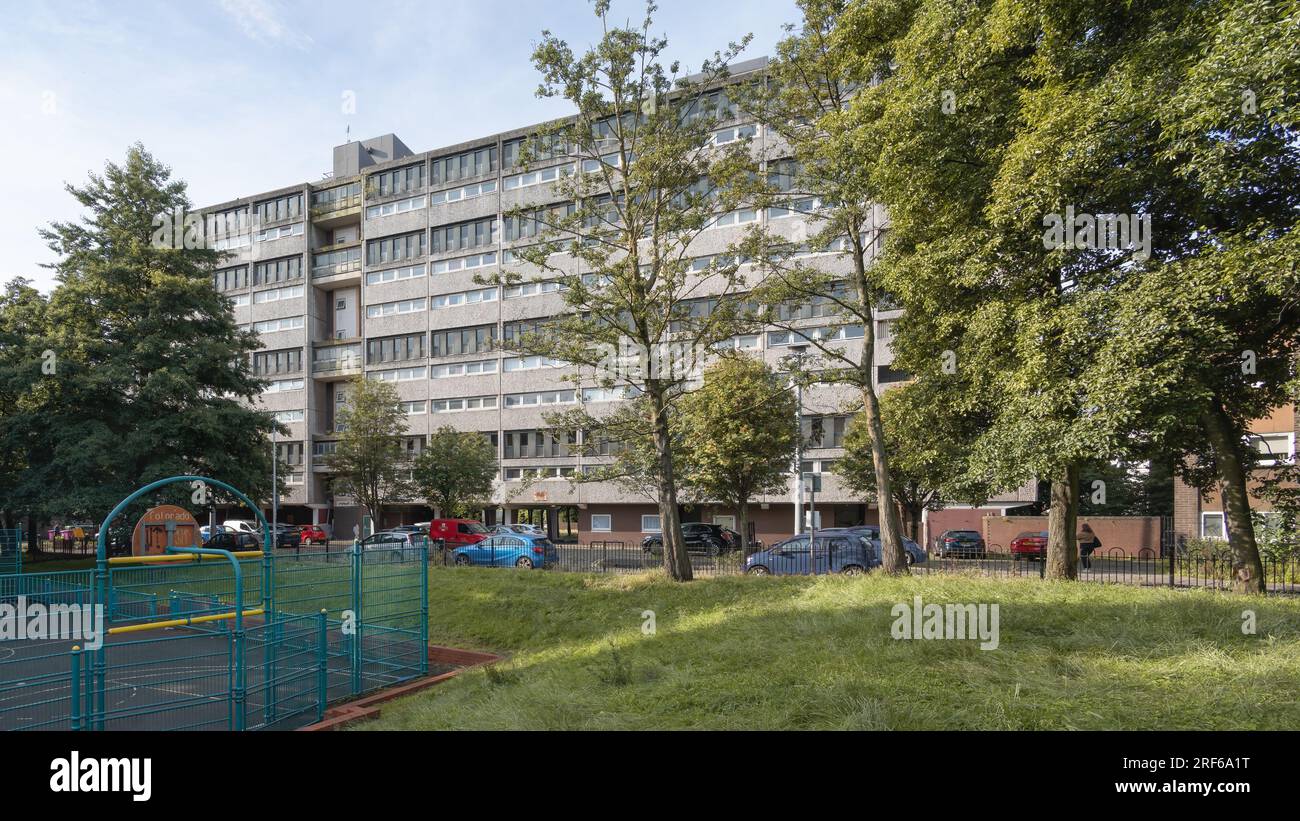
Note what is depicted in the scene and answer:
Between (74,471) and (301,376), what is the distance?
3007 centimetres

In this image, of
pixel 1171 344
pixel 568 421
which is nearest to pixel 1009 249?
pixel 1171 344

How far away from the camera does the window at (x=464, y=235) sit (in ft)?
157

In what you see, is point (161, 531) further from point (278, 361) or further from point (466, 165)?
point (278, 361)

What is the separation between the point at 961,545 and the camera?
3044 cm

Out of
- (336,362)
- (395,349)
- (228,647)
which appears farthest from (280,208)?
(228,647)

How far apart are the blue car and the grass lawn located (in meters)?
10.3

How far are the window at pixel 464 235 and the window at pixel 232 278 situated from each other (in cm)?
1893

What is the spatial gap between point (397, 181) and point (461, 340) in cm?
1357

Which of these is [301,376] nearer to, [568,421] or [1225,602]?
[568,421]

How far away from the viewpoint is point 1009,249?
12617 millimetres

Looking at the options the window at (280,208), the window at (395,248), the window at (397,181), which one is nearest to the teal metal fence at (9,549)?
the window at (395,248)

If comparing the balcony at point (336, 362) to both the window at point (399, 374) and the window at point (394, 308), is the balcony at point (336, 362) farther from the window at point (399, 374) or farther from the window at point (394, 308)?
the window at point (394, 308)

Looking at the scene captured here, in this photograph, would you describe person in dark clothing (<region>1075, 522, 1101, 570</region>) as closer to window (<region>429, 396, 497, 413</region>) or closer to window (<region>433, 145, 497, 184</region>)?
window (<region>429, 396, 497, 413</region>)

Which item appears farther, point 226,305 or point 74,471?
point 226,305
